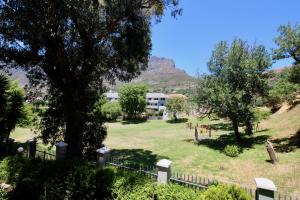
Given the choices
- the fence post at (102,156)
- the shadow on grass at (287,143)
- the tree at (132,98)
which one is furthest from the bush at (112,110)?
the fence post at (102,156)

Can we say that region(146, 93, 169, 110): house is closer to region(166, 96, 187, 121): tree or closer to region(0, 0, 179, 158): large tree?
region(166, 96, 187, 121): tree

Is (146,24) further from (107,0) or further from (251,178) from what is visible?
(251,178)

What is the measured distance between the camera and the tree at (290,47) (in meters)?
18.4

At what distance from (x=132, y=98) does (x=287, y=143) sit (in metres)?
41.4

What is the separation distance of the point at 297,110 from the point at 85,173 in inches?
1137

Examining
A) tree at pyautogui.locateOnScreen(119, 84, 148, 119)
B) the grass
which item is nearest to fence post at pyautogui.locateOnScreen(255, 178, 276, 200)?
the grass

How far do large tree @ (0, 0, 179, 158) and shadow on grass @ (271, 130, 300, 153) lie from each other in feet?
41.5

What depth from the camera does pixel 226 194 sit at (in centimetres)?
645

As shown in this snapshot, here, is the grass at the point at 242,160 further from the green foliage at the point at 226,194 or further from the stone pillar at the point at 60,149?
the green foliage at the point at 226,194

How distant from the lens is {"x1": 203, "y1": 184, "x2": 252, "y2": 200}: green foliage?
644 centimetres

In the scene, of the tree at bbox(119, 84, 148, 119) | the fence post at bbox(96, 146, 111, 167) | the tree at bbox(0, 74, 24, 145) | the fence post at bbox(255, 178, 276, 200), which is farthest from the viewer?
the tree at bbox(119, 84, 148, 119)

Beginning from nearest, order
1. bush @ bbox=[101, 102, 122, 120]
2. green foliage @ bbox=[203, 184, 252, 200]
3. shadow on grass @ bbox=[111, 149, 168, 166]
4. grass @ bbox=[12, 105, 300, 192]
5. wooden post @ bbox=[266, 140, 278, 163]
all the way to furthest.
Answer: green foliage @ bbox=[203, 184, 252, 200] → grass @ bbox=[12, 105, 300, 192] → wooden post @ bbox=[266, 140, 278, 163] → shadow on grass @ bbox=[111, 149, 168, 166] → bush @ bbox=[101, 102, 122, 120]

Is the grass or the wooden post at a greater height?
the wooden post

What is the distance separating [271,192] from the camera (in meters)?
6.28
